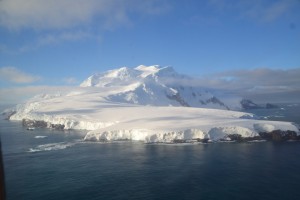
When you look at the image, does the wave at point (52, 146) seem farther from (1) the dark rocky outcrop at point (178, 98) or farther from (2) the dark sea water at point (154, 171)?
(1) the dark rocky outcrop at point (178, 98)

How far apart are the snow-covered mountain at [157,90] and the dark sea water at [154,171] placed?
6842 centimetres

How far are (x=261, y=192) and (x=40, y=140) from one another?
43.9 m

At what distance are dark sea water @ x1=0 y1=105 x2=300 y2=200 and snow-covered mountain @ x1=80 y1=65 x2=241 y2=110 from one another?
68.4 metres

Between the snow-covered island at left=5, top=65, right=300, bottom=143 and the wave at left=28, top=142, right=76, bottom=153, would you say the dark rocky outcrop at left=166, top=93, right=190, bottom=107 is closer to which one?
the snow-covered island at left=5, top=65, right=300, bottom=143

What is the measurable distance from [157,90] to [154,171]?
111667 millimetres

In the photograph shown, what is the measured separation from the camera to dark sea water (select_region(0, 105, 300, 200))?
2612cm

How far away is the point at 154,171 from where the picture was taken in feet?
108

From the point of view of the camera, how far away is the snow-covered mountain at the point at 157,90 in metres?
126

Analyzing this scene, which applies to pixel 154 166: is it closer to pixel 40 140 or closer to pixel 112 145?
pixel 112 145

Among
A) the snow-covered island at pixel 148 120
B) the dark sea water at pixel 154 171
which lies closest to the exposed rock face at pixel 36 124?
the snow-covered island at pixel 148 120

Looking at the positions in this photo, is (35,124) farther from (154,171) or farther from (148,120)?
(154,171)

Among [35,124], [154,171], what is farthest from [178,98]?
[154,171]

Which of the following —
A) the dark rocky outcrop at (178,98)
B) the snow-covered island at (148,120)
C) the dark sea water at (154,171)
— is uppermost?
the dark rocky outcrop at (178,98)

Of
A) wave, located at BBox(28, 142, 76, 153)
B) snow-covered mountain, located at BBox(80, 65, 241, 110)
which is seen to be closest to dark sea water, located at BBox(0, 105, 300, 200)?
wave, located at BBox(28, 142, 76, 153)
